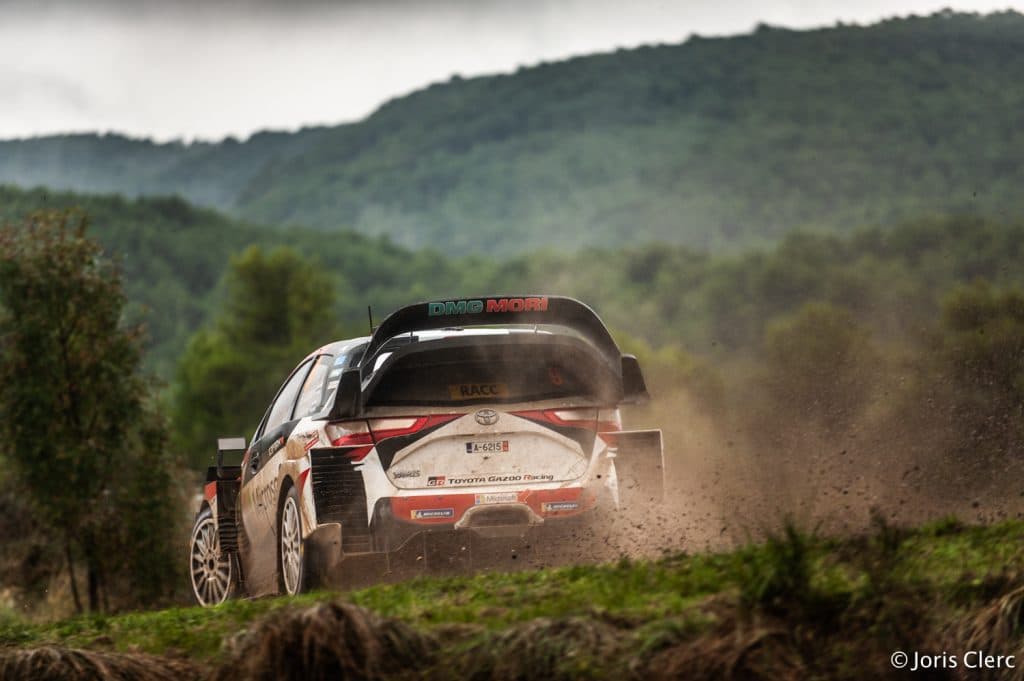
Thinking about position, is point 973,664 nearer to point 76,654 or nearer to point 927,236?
point 76,654

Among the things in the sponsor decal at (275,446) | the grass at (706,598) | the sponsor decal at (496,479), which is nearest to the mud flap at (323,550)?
the sponsor decal at (496,479)

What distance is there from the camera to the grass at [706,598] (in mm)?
7055

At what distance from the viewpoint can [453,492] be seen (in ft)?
33.9

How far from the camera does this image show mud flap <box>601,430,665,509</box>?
1064 cm

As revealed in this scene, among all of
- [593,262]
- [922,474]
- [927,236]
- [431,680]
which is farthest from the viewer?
[593,262]

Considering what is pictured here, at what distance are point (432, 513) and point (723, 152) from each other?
475 ft

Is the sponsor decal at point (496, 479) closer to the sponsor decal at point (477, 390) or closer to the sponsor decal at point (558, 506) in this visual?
the sponsor decal at point (558, 506)

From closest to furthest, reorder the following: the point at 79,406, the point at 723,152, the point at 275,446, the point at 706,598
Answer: the point at 706,598, the point at 275,446, the point at 79,406, the point at 723,152

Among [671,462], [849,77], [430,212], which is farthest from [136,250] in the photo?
[671,462]

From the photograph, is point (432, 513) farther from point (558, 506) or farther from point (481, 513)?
point (558, 506)

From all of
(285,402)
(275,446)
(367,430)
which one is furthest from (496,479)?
(285,402)

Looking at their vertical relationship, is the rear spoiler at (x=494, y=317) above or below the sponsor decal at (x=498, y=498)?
above

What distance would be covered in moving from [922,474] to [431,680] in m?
7.22

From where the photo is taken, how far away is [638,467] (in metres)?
10.7
